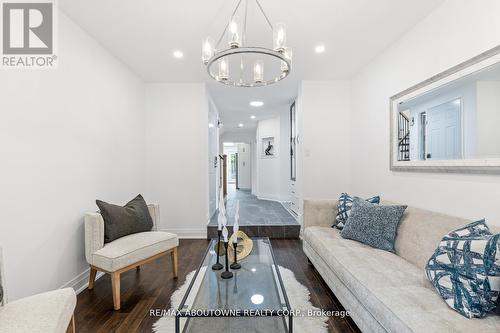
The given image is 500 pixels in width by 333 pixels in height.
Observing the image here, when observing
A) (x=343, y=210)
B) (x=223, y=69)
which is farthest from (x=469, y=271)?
(x=223, y=69)

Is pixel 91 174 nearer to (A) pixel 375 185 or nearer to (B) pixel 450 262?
(B) pixel 450 262

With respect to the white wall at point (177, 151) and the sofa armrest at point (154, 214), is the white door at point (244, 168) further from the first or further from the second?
the sofa armrest at point (154, 214)

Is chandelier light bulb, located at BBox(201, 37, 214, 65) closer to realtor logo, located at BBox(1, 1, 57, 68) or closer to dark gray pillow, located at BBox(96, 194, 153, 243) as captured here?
realtor logo, located at BBox(1, 1, 57, 68)

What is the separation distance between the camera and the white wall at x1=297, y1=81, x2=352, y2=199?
383 cm

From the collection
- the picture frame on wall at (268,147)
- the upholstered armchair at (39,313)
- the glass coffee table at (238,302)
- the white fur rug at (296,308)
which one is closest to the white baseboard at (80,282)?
the white fur rug at (296,308)

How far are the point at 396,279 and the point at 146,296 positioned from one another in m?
2.08

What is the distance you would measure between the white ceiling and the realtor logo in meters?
0.21

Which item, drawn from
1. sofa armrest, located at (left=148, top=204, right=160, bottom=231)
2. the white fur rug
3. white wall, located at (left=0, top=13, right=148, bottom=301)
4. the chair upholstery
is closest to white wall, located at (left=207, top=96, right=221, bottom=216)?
sofa armrest, located at (left=148, top=204, right=160, bottom=231)

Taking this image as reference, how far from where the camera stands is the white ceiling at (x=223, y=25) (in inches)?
80.7

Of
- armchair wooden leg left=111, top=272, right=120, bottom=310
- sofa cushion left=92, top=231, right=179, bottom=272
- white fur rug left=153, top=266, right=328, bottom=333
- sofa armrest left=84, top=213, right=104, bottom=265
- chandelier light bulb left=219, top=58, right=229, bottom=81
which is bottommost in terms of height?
white fur rug left=153, top=266, right=328, bottom=333

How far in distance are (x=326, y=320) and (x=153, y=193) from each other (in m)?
3.09

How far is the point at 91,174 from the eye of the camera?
252 centimetres

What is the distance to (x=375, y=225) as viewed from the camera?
2.13 m

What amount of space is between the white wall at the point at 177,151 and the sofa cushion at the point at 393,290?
2.33 meters
